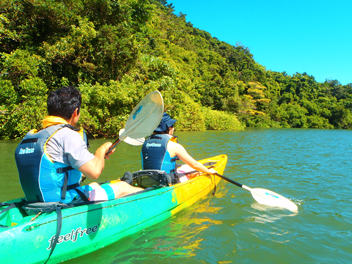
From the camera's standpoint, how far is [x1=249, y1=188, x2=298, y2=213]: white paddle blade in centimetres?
400

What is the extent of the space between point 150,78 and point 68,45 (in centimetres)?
478

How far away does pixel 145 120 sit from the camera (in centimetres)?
311

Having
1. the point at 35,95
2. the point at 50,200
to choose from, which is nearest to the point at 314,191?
the point at 50,200

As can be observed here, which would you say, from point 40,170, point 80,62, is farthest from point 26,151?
point 80,62

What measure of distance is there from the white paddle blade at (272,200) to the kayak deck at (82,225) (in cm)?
149

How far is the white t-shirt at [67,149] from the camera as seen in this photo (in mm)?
2059

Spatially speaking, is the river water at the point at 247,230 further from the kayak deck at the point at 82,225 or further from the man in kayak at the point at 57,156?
the man in kayak at the point at 57,156

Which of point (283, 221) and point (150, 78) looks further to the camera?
point (150, 78)

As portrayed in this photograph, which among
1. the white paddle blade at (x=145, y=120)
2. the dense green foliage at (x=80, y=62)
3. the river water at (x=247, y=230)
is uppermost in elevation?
the dense green foliage at (x=80, y=62)

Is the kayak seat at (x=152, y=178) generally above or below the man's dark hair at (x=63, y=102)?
below

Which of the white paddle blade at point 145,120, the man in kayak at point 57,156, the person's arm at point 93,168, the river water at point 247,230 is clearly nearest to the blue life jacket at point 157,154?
the white paddle blade at point 145,120

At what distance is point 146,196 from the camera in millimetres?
3086

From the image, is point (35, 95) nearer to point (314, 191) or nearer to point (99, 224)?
point (99, 224)

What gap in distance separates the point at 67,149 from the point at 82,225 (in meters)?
0.83
